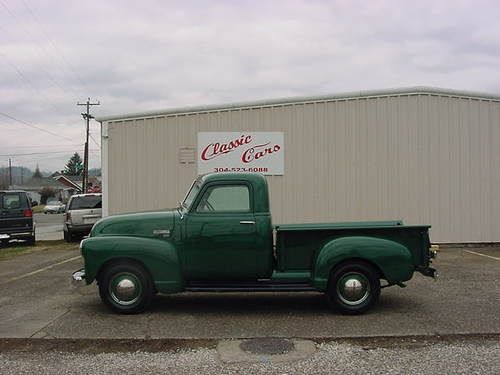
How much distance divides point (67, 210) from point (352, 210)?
9.81 metres

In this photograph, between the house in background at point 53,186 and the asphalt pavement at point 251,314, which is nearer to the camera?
the asphalt pavement at point 251,314

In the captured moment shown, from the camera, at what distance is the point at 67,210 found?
62.2ft

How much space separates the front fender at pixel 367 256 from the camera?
7055mm

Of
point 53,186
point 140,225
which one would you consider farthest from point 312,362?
point 53,186

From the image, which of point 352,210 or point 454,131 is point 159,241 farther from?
point 454,131

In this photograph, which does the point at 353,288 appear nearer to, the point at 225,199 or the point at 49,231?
the point at 225,199

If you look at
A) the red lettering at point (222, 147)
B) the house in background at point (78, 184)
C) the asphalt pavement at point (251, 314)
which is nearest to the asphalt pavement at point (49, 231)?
the red lettering at point (222, 147)

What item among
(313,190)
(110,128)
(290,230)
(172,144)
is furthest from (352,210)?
(290,230)

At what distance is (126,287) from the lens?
23.7ft

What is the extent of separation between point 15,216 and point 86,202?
239 cm

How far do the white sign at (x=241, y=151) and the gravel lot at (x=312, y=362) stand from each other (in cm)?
927

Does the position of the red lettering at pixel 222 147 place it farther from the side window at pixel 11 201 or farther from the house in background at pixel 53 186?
the house in background at pixel 53 186

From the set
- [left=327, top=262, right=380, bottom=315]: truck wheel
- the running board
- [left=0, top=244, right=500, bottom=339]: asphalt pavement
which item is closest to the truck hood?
the running board

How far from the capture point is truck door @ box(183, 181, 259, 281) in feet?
23.7
